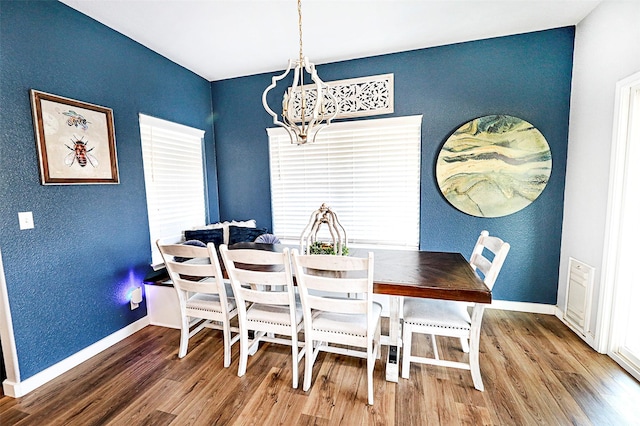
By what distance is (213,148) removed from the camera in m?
3.85

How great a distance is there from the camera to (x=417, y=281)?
1750 mm

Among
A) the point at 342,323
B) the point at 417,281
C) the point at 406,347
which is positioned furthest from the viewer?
the point at 406,347

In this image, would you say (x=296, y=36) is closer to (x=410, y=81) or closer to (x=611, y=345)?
(x=410, y=81)

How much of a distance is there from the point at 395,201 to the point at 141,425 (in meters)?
2.85

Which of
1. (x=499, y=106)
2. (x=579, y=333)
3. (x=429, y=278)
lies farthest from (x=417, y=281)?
(x=499, y=106)

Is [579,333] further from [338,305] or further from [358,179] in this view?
[358,179]

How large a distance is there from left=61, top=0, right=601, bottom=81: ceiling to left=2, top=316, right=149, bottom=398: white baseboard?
8.93 ft

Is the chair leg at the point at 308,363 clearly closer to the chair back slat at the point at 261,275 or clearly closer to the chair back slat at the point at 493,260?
the chair back slat at the point at 261,275

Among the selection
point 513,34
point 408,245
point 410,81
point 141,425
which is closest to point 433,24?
point 410,81

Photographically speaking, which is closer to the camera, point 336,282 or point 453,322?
point 336,282

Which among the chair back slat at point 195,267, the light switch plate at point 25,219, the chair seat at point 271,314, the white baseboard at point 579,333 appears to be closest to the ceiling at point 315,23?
the light switch plate at point 25,219

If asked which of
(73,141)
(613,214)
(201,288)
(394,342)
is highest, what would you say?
(73,141)

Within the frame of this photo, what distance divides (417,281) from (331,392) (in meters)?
0.94

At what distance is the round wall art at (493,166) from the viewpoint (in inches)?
109
